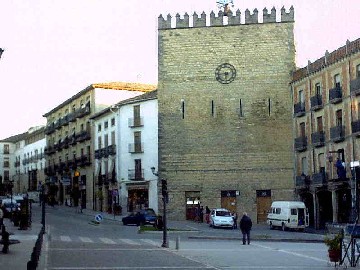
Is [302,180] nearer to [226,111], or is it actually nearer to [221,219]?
[221,219]

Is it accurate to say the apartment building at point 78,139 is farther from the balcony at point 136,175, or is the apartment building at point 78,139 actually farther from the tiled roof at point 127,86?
the balcony at point 136,175

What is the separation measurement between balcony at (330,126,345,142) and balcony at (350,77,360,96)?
2.41 meters

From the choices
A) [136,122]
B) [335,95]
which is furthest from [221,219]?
[136,122]

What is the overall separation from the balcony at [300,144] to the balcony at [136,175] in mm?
14453

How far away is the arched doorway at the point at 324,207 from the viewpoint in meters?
41.8

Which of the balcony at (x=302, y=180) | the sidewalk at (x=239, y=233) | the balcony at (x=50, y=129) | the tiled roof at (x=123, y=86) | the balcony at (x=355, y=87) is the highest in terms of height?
the tiled roof at (x=123, y=86)

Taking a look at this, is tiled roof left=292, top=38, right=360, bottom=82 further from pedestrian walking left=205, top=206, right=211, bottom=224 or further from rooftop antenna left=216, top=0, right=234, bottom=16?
pedestrian walking left=205, top=206, right=211, bottom=224

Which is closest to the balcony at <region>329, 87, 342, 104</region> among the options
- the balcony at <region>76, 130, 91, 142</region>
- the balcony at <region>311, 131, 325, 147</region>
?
the balcony at <region>311, 131, 325, 147</region>

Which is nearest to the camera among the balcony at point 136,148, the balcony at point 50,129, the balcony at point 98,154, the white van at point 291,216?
the white van at point 291,216

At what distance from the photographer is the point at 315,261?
19.0 metres

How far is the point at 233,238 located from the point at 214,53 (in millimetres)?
18837

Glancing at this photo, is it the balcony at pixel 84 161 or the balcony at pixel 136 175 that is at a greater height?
the balcony at pixel 84 161

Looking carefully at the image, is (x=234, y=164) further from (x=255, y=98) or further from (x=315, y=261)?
(x=315, y=261)

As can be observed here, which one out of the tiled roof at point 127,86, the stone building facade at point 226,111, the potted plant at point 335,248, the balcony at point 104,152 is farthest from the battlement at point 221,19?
the potted plant at point 335,248
